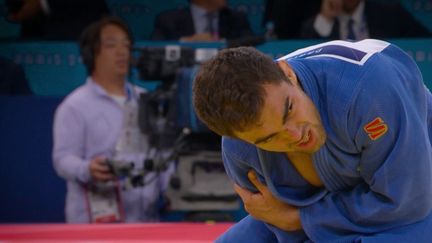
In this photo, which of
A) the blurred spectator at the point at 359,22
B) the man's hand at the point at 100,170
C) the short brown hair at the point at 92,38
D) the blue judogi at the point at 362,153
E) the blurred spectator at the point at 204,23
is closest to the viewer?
the blue judogi at the point at 362,153

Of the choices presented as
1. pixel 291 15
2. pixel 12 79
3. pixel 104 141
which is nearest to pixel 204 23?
pixel 291 15

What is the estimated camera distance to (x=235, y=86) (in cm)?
195

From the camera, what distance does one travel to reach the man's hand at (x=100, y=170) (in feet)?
13.5

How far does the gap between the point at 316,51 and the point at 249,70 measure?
0.33m

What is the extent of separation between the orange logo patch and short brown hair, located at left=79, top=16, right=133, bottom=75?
2.54 metres

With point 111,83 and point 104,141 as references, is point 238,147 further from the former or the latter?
point 111,83

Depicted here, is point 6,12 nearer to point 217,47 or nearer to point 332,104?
point 217,47

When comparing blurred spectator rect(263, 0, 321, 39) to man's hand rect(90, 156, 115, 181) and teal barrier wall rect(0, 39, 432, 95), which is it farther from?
man's hand rect(90, 156, 115, 181)

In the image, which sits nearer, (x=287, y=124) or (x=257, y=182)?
(x=287, y=124)

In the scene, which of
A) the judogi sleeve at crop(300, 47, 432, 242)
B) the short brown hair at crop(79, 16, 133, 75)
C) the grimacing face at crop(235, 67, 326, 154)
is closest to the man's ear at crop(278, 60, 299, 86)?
the grimacing face at crop(235, 67, 326, 154)

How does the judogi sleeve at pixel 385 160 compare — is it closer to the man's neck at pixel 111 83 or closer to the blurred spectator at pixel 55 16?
the man's neck at pixel 111 83

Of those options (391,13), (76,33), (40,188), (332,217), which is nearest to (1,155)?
(40,188)

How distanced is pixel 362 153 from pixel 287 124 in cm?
23

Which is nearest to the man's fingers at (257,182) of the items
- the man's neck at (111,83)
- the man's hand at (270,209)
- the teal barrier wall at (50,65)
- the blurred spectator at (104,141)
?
the man's hand at (270,209)
